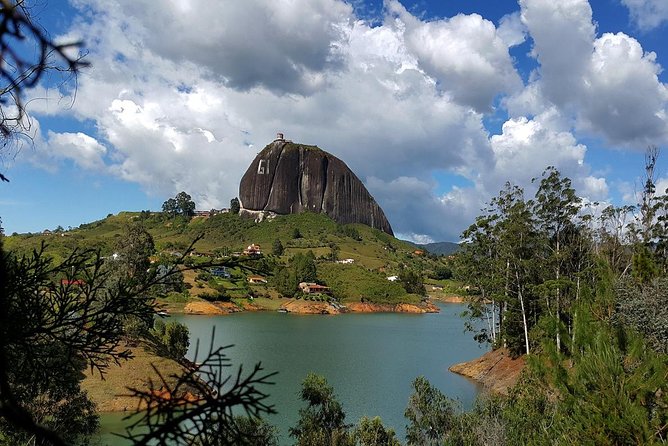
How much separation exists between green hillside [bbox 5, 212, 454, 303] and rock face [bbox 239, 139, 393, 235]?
20.3ft

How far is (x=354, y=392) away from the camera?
93.5 ft

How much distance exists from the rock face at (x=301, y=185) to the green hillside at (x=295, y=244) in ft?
20.3

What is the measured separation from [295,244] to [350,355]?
266ft

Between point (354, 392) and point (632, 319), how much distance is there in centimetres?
1539

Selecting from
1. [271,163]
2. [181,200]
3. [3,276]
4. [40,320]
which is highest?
[271,163]

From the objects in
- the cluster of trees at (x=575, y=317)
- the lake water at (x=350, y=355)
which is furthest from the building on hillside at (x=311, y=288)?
the cluster of trees at (x=575, y=317)

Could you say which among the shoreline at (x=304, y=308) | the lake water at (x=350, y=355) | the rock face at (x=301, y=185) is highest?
the rock face at (x=301, y=185)

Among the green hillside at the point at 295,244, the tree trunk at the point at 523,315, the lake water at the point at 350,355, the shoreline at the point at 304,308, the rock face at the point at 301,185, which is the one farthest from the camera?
the rock face at the point at 301,185

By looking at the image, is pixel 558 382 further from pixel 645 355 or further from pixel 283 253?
pixel 283 253

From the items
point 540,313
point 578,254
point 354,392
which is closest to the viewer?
point 354,392

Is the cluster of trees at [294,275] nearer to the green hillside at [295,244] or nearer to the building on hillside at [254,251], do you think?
the green hillside at [295,244]

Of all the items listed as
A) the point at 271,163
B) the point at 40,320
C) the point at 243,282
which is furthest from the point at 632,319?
the point at 271,163

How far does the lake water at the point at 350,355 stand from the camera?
25406mm

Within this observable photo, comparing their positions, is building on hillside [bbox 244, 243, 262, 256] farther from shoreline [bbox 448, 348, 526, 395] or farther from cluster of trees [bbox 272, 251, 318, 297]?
shoreline [bbox 448, 348, 526, 395]
